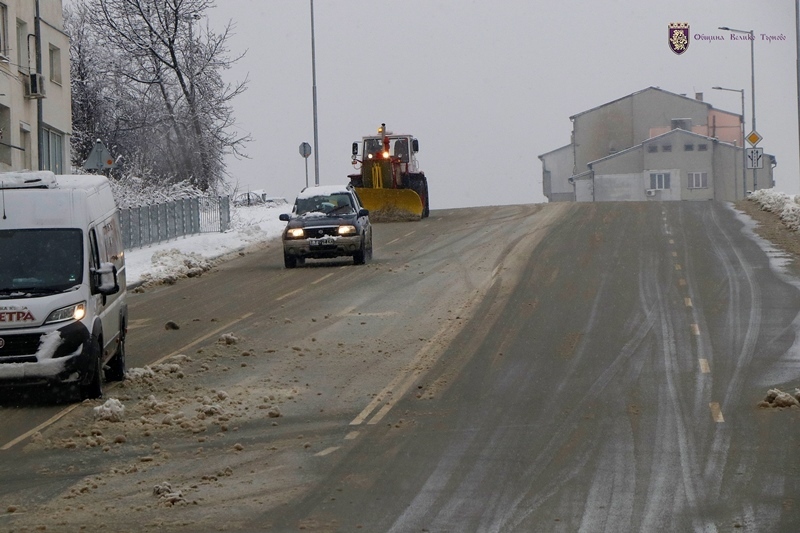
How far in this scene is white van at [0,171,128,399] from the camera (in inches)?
502

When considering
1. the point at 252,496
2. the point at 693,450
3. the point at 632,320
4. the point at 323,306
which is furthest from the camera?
the point at 323,306

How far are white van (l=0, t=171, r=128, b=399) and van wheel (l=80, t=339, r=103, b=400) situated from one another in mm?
10

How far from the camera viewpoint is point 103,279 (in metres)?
13.5

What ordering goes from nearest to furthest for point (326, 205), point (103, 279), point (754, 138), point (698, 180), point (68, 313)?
point (68, 313) → point (103, 279) → point (326, 205) → point (754, 138) → point (698, 180)

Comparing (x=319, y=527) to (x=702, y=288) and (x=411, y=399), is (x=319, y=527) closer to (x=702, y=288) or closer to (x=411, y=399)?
(x=411, y=399)

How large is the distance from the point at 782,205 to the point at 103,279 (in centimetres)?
3099

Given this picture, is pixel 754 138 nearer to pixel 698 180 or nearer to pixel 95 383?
pixel 698 180

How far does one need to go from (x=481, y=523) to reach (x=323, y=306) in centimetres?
1345

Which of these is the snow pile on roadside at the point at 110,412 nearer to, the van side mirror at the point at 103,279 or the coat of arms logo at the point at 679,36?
the van side mirror at the point at 103,279

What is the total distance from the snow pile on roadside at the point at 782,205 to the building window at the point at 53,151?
835 inches

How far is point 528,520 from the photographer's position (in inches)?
329

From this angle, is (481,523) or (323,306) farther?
(323,306)

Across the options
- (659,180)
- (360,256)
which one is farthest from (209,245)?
(659,180)

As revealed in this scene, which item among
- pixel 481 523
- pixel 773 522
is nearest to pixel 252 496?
pixel 481 523
